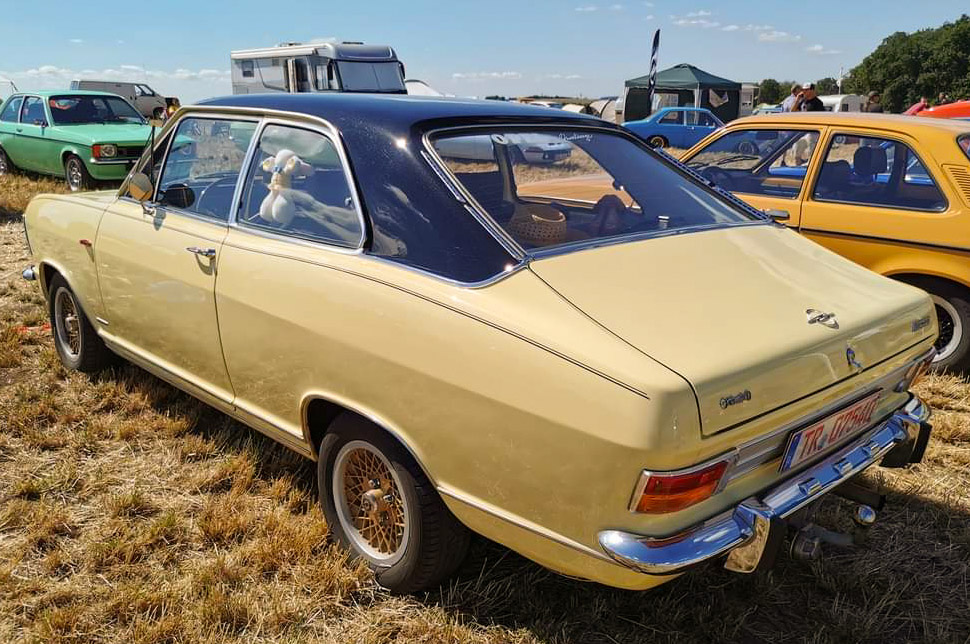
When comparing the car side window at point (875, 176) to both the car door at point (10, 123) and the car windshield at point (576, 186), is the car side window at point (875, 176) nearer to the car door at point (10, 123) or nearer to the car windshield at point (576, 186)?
the car windshield at point (576, 186)

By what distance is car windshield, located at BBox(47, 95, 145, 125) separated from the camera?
10914mm

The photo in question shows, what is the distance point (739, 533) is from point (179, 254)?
2339 millimetres

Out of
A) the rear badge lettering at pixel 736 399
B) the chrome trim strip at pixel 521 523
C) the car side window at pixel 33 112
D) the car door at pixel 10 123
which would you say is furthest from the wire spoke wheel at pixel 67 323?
the car door at pixel 10 123

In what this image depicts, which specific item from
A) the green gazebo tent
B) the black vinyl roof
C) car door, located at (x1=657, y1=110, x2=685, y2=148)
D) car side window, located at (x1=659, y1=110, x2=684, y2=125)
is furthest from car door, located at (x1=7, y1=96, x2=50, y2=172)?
the green gazebo tent

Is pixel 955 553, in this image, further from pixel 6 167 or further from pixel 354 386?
pixel 6 167

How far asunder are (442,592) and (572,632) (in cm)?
44

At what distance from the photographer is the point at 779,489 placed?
6.76 ft

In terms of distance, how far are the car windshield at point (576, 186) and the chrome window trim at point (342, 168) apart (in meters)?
0.31

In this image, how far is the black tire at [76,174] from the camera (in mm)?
10266

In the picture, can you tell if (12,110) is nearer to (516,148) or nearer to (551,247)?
(516,148)

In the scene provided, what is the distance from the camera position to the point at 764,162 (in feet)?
17.0

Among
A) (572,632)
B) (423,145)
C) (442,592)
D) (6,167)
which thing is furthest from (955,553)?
(6,167)

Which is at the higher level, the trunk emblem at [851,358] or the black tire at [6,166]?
the black tire at [6,166]

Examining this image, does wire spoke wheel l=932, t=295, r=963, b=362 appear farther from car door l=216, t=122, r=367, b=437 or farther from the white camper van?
the white camper van
